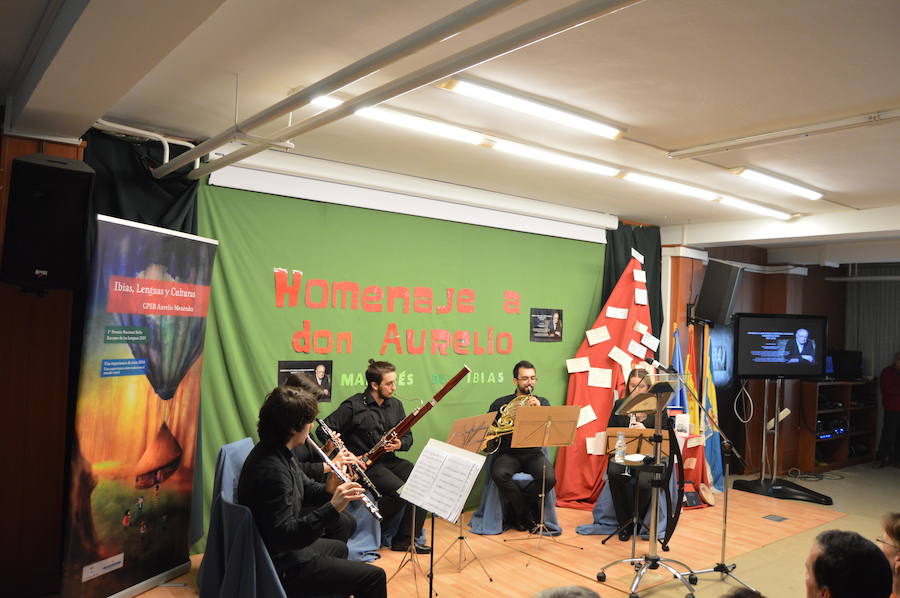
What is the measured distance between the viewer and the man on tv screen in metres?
7.22

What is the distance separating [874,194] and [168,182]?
5498mm

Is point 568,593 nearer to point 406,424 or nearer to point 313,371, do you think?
point 406,424

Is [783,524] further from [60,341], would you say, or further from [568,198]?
[60,341]

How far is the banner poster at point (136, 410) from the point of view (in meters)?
3.43

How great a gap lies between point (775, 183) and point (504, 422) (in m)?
2.80

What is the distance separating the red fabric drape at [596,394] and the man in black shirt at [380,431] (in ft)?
6.61

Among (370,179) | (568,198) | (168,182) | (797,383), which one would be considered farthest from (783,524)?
(168,182)

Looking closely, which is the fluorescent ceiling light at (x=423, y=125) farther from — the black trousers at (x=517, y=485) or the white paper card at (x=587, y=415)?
the white paper card at (x=587, y=415)

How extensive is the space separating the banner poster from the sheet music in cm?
158

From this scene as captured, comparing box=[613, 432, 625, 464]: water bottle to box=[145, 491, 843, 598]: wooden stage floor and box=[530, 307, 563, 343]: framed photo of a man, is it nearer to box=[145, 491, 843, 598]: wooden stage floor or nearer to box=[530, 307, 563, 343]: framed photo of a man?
box=[145, 491, 843, 598]: wooden stage floor

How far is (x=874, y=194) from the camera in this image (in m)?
5.52

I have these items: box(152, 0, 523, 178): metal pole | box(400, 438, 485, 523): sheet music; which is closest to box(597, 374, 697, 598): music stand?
box(400, 438, 485, 523): sheet music

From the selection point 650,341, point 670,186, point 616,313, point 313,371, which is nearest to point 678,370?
point 650,341

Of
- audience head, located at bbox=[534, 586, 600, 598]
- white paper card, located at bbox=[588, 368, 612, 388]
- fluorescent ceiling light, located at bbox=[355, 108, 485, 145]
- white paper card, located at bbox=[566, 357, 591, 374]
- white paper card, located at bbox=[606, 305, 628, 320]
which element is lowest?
audience head, located at bbox=[534, 586, 600, 598]
